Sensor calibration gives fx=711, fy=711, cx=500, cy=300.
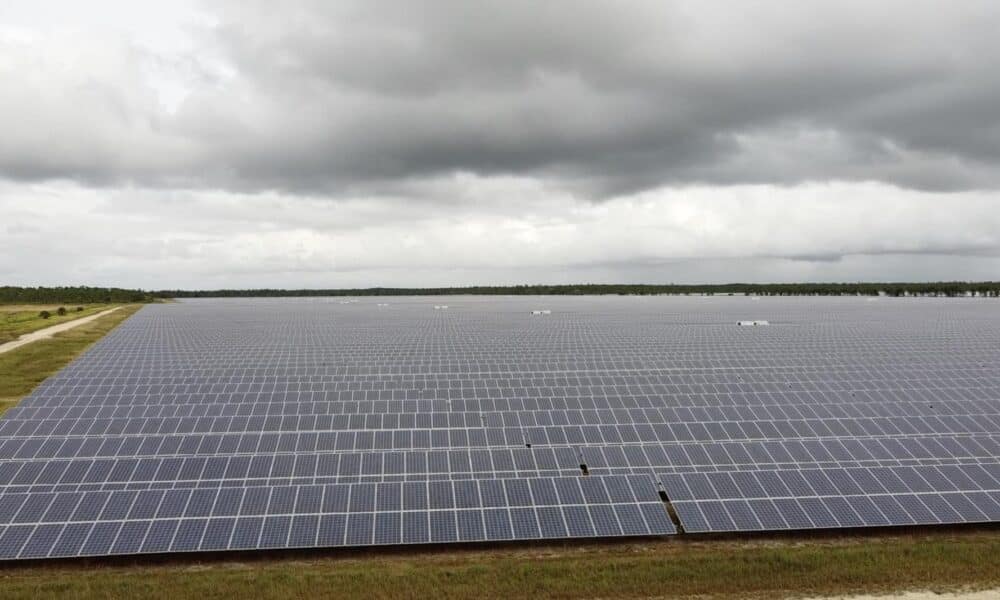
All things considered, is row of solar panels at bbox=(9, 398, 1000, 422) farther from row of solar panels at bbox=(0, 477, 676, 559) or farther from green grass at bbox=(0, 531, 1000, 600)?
green grass at bbox=(0, 531, 1000, 600)

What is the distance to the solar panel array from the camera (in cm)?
2506

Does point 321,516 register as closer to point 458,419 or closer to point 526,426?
point 458,419

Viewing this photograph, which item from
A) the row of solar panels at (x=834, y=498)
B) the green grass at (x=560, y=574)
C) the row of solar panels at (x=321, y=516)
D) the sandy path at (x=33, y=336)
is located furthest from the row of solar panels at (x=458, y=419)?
the sandy path at (x=33, y=336)

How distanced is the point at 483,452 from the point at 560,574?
31.3 ft

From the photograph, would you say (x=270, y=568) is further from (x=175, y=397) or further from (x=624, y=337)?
(x=624, y=337)

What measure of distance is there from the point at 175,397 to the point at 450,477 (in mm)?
20341

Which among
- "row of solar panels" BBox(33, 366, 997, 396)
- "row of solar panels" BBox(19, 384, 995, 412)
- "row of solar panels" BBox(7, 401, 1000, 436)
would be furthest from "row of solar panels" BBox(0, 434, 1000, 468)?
"row of solar panels" BBox(33, 366, 997, 396)

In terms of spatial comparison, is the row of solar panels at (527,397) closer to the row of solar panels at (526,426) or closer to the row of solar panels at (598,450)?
the row of solar panels at (526,426)

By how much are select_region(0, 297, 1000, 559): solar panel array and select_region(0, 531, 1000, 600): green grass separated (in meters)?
0.74

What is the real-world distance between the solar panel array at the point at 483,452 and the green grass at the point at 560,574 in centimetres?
74

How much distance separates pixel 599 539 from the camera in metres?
25.1

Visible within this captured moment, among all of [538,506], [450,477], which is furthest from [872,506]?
[450,477]

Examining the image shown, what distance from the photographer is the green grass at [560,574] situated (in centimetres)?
2134

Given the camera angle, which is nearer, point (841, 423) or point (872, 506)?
point (872, 506)
